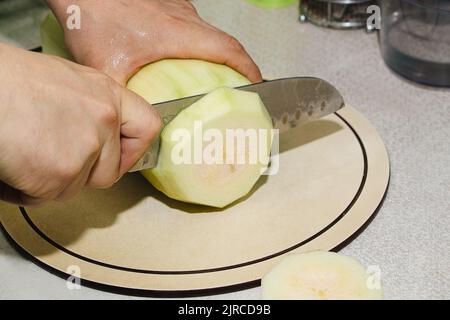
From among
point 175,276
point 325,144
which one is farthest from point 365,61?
point 175,276

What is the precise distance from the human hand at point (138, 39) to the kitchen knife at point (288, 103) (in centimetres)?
11

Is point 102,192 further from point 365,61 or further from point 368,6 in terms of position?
point 368,6

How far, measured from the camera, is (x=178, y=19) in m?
1.29

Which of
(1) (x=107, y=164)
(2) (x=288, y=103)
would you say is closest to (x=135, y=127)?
(1) (x=107, y=164)

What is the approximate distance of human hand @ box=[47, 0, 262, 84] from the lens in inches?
47.9

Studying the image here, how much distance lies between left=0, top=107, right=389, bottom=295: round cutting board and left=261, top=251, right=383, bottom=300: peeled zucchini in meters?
0.03

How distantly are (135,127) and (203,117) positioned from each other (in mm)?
121

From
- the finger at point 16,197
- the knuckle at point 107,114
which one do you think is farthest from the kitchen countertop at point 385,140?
the knuckle at point 107,114

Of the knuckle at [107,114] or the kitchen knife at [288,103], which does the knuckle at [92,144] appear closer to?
the knuckle at [107,114]

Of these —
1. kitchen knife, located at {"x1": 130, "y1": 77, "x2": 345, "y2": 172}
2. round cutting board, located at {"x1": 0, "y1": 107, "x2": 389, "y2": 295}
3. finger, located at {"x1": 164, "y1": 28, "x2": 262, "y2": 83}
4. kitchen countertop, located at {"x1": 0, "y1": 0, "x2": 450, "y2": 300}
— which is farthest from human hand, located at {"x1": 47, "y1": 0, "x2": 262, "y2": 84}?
kitchen countertop, located at {"x1": 0, "y1": 0, "x2": 450, "y2": 300}

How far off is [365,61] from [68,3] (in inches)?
27.5

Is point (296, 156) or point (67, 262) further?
point (296, 156)

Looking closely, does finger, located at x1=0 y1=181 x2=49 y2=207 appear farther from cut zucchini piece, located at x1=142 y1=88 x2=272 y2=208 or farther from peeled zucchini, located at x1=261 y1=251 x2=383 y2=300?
peeled zucchini, located at x1=261 y1=251 x2=383 y2=300
